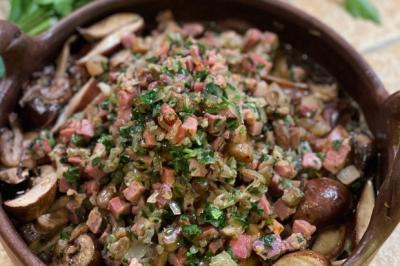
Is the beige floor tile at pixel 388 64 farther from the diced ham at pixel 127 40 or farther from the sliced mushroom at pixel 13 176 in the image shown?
the sliced mushroom at pixel 13 176

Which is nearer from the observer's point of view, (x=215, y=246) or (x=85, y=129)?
(x=215, y=246)

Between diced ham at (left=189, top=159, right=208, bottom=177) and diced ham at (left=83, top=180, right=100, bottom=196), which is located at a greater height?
diced ham at (left=189, top=159, right=208, bottom=177)

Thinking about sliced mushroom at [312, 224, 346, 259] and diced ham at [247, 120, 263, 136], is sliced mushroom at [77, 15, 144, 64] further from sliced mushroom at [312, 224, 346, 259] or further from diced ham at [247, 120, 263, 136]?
sliced mushroom at [312, 224, 346, 259]

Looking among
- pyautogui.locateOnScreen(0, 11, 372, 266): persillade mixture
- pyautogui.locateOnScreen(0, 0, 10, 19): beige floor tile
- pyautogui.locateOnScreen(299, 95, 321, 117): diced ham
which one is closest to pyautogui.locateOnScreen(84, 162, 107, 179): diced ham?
pyautogui.locateOnScreen(0, 11, 372, 266): persillade mixture

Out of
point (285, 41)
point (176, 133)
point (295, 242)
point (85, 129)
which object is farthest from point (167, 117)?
point (285, 41)

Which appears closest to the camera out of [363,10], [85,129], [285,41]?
[85,129]

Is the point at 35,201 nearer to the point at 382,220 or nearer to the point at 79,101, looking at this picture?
the point at 79,101

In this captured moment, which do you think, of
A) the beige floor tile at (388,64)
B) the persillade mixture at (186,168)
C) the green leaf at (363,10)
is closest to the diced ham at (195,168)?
the persillade mixture at (186,168)
